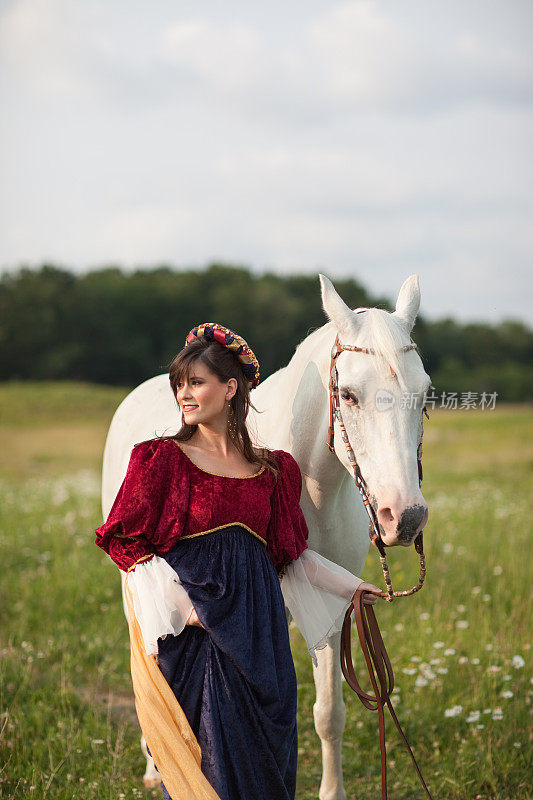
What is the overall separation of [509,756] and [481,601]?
2030 millimetres

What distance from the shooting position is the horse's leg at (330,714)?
313cm

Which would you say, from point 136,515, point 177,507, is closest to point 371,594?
point 177,507

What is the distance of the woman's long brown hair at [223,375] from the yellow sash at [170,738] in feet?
2.43

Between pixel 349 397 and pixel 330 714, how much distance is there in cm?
175

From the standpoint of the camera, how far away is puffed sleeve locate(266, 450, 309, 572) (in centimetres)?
230

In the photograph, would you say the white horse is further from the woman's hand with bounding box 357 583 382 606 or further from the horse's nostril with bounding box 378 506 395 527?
the woman's hand with bounding box 357 583 382 606

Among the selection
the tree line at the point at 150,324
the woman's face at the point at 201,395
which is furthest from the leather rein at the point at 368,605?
the tree line at the point at 150,324

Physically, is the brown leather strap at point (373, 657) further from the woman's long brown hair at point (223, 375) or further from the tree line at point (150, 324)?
the tree line at point (150, 324)

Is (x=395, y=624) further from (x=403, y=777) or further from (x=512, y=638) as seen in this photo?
(x=403, y=777)

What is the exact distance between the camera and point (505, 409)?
17.7 metres

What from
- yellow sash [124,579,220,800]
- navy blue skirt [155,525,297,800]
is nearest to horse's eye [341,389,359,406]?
navy blue skirt [155,525,297,800]

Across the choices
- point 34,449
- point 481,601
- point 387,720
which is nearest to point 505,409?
point 34,449

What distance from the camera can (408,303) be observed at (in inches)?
96.9

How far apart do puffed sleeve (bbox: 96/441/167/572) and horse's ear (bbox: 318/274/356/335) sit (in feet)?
2.48
